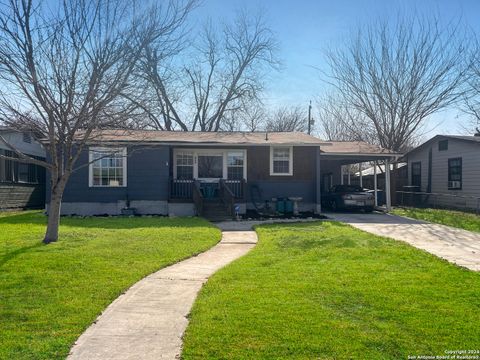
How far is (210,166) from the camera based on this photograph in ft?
61.8

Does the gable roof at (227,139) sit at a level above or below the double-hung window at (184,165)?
above

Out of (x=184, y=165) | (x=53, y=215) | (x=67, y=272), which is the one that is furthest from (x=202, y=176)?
(x=67, y=272)

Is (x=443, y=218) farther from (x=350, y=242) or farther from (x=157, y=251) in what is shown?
(x=157, y=251)

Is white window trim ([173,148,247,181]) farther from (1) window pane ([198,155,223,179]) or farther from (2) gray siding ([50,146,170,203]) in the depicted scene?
(2) gray siding ([50,146,170,203])

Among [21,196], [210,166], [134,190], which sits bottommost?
[21,196]

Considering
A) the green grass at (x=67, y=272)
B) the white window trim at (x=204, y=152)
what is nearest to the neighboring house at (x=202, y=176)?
the white window trim at (x=204, y=152)

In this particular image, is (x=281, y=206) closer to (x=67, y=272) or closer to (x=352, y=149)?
(x=352, y=149)

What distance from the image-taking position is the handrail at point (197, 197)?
16.5m

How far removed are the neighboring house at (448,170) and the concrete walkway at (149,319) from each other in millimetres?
16991

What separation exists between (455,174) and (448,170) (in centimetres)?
53

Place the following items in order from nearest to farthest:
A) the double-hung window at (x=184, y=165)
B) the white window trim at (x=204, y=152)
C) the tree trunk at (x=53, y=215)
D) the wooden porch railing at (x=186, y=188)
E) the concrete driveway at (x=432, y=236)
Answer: the concrete driveway at (x=432, y=236) < the tree trunk at (x=53, y=215) < the wooden porch railing at (x=186, y=188) < the white window trim at (x=204, y=152) < the double-hung window at (x=184, y=165)

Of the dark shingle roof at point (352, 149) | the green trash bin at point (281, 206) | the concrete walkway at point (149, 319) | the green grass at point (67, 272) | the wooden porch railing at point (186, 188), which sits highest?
the dark shingle roof at point (352, 149)

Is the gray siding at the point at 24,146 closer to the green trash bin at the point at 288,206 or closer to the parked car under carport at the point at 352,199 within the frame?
the green trash bin at the point at 288,206

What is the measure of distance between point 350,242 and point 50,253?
6.20m
